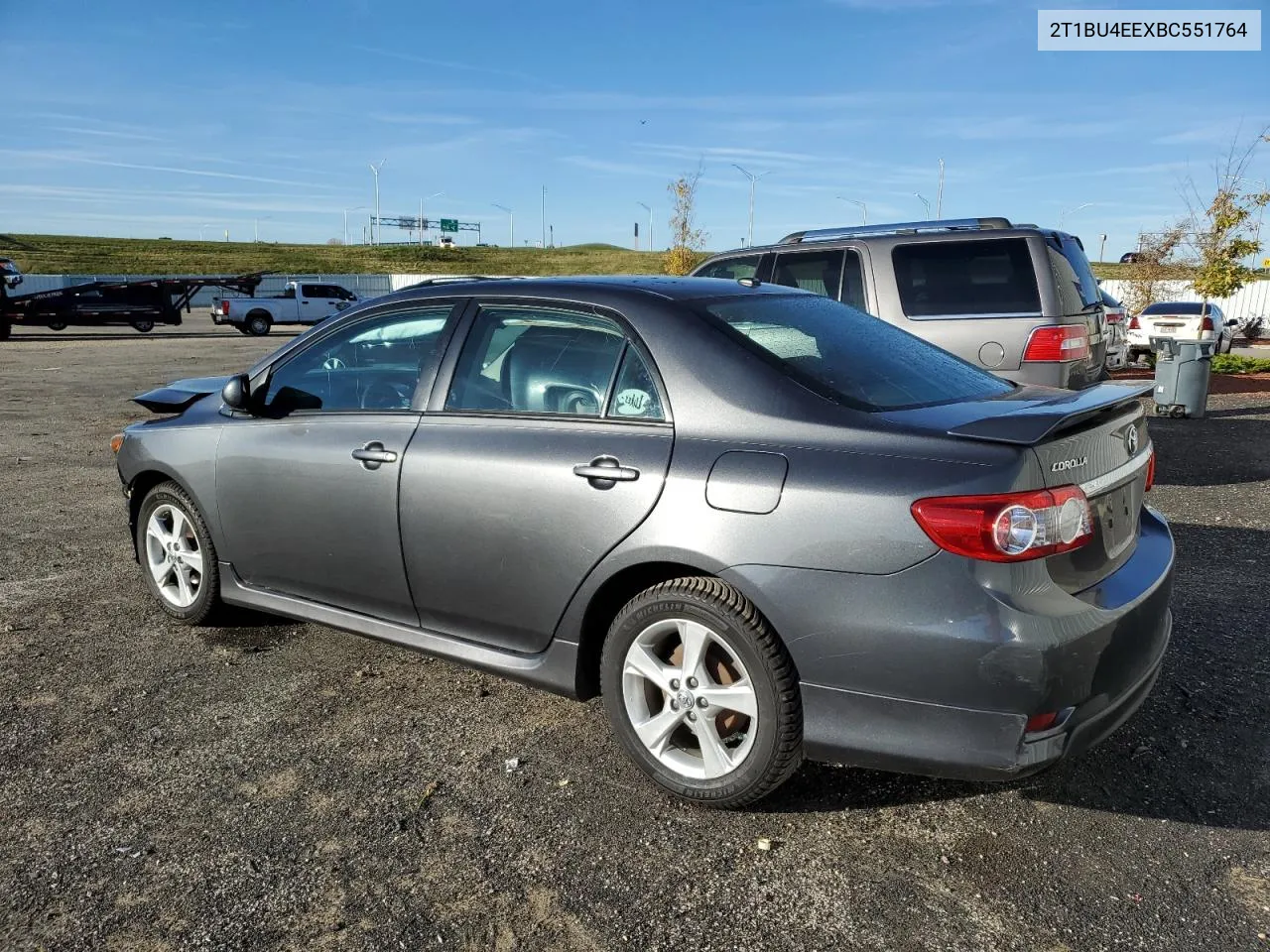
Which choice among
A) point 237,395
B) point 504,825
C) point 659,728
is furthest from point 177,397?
point 659,728

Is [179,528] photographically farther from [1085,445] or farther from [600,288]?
[1085,445]

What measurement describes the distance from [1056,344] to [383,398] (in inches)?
193

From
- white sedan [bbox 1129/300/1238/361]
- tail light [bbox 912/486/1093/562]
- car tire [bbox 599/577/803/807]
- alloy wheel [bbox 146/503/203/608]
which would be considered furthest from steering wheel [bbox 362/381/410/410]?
white sedan [bbox 1129/300/1238/361]

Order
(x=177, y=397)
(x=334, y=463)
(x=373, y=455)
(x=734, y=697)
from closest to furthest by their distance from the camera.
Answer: (x=734, y=697)
(x=373, y=455)
(x=334, y=463)
(x=177, y=397)

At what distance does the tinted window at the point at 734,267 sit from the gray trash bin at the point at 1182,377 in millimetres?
6597

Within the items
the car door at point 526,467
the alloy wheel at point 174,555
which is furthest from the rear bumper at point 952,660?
the alloy wheel at point 174,555

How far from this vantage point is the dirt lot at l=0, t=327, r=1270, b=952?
2.55m

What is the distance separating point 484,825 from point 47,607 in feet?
10.5

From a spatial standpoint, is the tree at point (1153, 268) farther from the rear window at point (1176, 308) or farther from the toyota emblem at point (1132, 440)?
the toyota emblem at point (1132, 440)

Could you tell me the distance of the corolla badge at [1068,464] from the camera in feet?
8.82

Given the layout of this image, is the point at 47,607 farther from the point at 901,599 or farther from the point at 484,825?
the point at 901,599

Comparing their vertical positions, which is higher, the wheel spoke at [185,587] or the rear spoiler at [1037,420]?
the rear spoiler at [1037,420]

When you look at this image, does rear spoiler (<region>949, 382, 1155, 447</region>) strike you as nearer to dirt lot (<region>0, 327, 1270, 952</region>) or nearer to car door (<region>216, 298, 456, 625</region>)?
dirt lot (<region>0, 327, 1270, 952</region>)

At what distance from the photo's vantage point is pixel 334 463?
387cm
